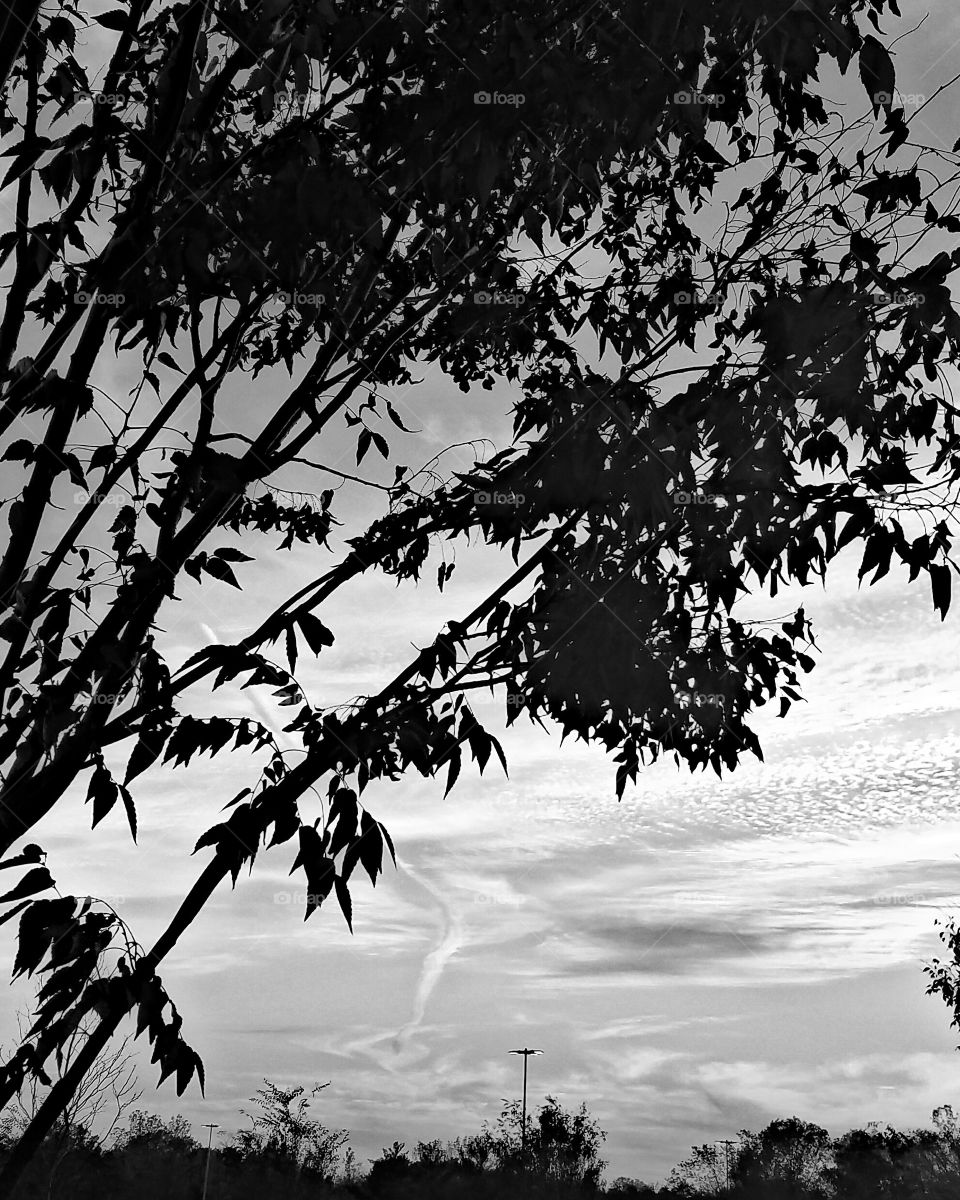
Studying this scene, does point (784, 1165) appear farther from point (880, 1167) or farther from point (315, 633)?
point (315, 633)

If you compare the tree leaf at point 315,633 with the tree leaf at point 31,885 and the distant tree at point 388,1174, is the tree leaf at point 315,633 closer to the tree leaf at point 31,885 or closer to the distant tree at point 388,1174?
the tree leaf at point 31,885

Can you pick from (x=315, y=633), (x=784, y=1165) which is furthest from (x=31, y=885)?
(x=784, y=1165)

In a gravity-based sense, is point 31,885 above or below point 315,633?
below

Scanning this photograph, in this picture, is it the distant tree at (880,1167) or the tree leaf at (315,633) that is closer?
the tree leaf at (315,633)

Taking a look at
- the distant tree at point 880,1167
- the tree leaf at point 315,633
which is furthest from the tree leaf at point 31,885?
the distant tree at point 880,1167

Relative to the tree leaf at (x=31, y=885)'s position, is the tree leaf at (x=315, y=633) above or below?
above

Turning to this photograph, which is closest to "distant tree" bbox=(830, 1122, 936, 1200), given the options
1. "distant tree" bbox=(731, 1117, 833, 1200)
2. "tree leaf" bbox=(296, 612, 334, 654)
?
"distant tree" bbox=(731, 1117, 833, 1200)

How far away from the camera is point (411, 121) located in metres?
2.67

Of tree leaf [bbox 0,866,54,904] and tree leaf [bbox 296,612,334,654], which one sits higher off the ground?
tree leaf [bbox 296,612,334,654]

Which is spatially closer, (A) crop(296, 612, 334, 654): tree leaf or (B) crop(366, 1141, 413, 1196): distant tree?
(A) crop(296, 612, 334, 654): tree leaf

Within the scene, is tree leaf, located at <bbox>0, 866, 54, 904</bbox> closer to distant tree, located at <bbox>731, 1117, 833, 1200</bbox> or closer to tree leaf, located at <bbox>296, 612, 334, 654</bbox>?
tree leaf, located at <bbox>296, 612, 334, 654</bbox>

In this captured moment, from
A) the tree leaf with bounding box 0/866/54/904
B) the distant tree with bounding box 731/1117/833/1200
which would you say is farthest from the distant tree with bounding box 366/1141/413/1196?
the tree leaf with bounding box 0/866/54/904

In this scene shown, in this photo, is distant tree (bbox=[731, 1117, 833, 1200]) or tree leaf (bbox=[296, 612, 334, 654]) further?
distant tree (bbox=[731, 1117, 833, 1200])

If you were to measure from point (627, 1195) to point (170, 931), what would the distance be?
77.0 feet
